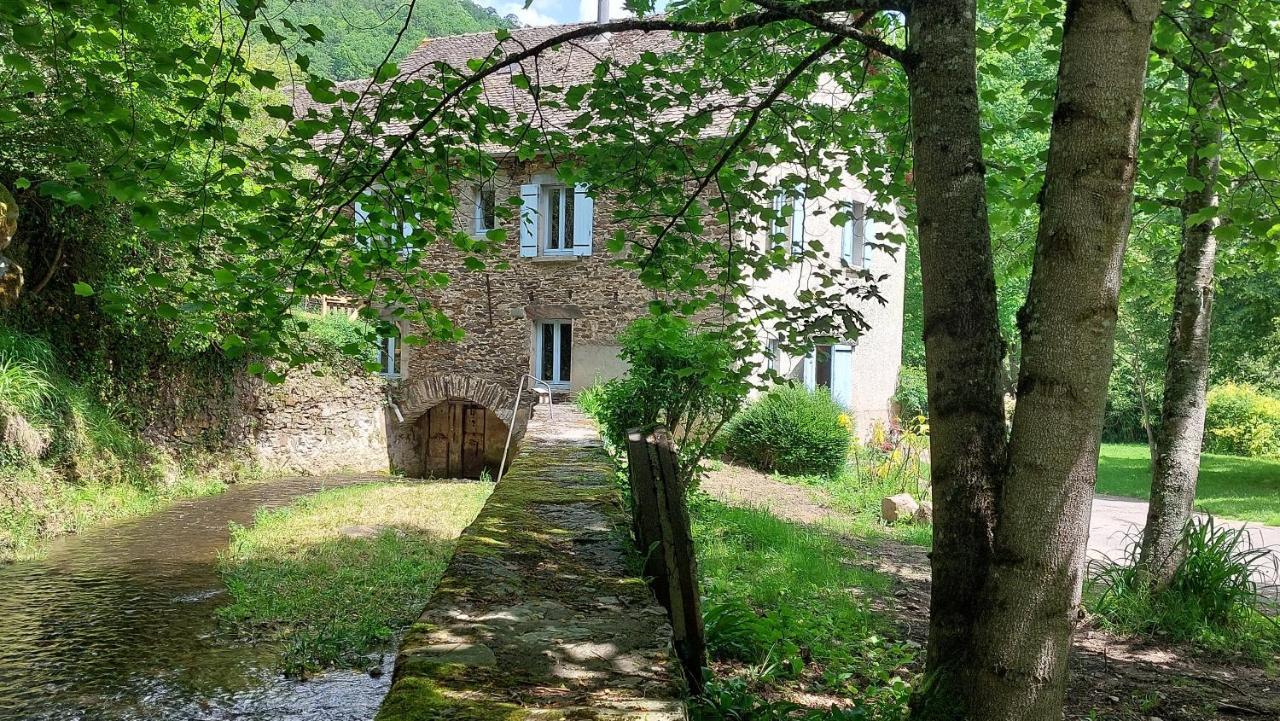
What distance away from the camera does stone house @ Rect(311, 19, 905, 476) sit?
1577 cm

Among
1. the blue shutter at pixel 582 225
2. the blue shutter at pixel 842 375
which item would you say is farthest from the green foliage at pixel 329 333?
the blue shutter at pixel 842 375

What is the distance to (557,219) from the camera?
16.5 m

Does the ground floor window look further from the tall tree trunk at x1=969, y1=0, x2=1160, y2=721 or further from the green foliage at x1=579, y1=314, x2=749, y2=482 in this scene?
the tall tree trunk at x1=969, y1=0, x2=1160, y2=721

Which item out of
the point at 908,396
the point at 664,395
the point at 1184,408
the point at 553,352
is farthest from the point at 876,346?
the point at 1184,408

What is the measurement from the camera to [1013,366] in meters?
30.7

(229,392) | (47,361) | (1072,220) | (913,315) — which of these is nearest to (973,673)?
(1072,220)

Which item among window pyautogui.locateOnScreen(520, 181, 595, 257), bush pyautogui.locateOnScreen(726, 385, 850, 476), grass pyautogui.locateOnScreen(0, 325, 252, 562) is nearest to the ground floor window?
→ bush pyautogui.locateOnScreen(726, 385, 850, 476)

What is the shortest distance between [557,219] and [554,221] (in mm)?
79

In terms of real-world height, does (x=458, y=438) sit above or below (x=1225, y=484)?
above

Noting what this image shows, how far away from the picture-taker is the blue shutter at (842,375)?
1695cm

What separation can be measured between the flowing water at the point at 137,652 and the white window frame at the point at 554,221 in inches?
374

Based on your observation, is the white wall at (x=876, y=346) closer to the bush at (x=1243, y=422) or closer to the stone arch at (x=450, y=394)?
the stone arch at (x=450, y=394)

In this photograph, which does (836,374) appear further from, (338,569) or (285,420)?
(338,569)

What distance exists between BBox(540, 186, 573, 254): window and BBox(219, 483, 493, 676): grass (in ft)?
22.4
